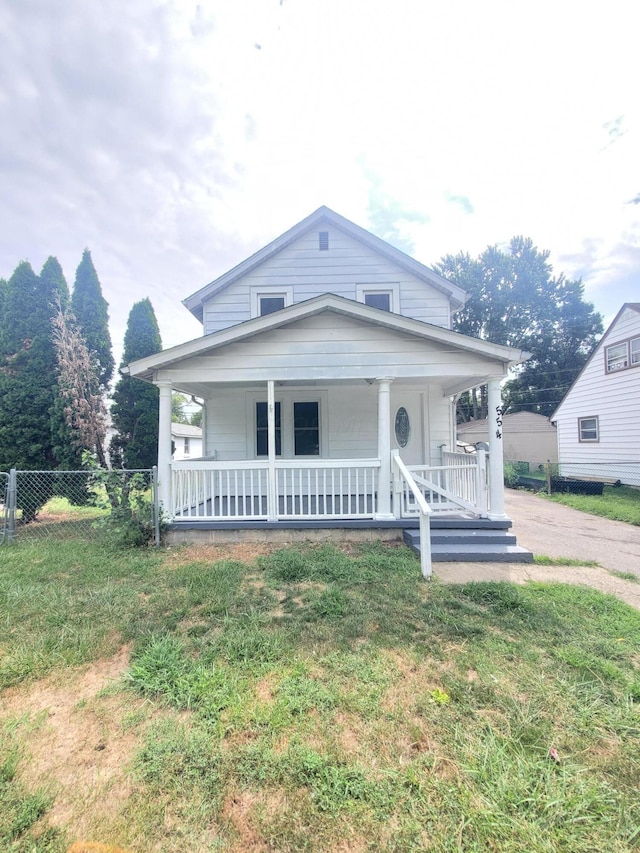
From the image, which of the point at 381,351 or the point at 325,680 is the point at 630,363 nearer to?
the point at 381,351

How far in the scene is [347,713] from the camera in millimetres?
2305

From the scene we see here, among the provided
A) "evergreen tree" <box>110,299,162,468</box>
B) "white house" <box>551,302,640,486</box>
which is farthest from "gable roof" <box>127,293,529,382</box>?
"white house" <box>551,302,640,486</box>

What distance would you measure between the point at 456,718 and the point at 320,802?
1.02 metres

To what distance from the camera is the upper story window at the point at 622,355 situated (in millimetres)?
12914

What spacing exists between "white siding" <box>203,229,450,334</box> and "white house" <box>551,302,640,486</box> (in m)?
9.09

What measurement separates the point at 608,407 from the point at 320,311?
554 inches

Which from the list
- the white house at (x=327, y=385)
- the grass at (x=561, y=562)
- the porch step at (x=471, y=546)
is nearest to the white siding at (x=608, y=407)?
the white house at (x=327, y=385)

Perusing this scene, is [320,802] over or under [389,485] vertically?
under

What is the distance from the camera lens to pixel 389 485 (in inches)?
241

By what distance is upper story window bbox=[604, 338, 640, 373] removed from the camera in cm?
1291

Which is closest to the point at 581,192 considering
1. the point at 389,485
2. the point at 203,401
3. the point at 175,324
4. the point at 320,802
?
the point at 389,485

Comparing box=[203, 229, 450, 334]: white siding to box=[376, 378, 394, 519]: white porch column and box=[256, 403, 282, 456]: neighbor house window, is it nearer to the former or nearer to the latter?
box=[256, 403, 282, 456]: neighbor house window

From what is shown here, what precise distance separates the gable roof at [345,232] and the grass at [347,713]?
22.7 ft

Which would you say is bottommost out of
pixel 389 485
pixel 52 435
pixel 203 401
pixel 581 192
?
pixel 389 485
